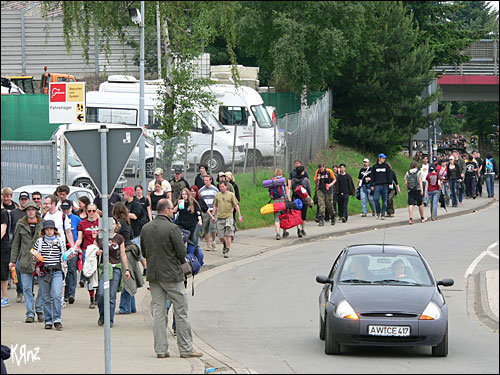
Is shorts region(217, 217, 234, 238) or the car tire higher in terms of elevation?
the car tire

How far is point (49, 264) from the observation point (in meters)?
13.5

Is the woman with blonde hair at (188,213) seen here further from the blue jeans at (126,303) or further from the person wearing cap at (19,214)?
the blue jeans at (126,303)

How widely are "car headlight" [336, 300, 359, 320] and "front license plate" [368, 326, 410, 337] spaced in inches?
9.5

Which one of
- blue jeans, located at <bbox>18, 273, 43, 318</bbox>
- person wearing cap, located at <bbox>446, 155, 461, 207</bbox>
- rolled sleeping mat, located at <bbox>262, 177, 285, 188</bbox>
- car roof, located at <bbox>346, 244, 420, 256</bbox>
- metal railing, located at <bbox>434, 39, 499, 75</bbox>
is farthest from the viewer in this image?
metal railing, located at <bbox>434, 39, 499, 75</bbox>

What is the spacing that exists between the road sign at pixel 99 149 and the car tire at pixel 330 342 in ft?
10.7

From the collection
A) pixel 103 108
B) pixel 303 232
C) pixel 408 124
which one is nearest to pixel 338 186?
pixel 303 232

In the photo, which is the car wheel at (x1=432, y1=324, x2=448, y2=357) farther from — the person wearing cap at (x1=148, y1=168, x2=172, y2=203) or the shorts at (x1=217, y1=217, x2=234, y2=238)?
the person wearing cap at (x1=148, y1=168, x2=172, y2=203)

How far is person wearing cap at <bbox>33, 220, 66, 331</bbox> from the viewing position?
13.4m

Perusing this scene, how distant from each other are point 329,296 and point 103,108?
2429 centimetres

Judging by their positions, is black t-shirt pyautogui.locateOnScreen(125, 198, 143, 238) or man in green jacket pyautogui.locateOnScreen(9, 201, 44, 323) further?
black t-shirt pyautogui.locateOnScreen(125, 198, 143, 238)

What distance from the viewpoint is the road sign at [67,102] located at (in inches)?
Answer: 771

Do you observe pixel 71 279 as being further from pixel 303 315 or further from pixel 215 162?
pixel 215 162

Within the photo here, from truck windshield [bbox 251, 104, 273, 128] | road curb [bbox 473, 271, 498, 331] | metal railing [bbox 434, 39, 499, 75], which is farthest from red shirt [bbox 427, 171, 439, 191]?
metal railing [bbox 434, 39, 499, 75]

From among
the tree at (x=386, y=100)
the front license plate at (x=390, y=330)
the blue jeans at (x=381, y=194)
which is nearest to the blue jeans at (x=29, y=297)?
the front license plate at (x=390, y=330)
